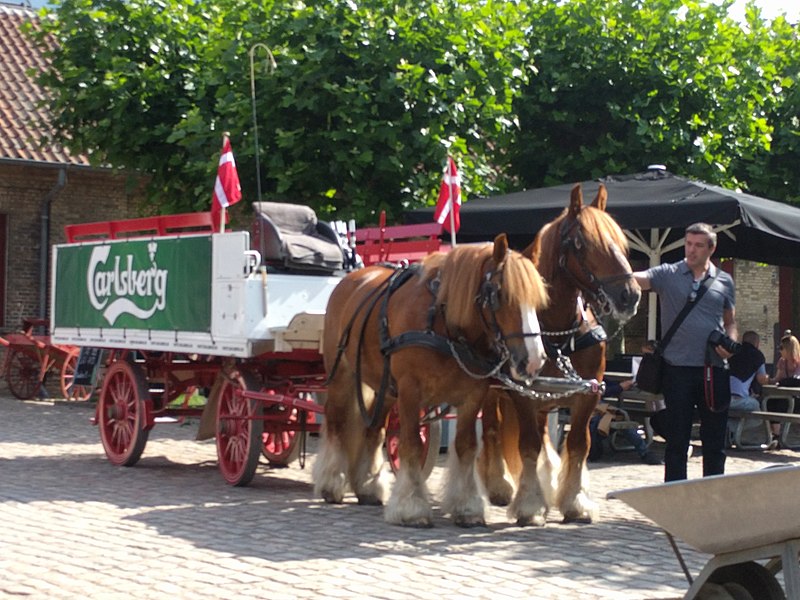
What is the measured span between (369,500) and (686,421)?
2.24 meters

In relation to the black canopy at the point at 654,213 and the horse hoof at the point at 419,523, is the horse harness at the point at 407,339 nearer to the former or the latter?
the horse hoof at the point at 419,523

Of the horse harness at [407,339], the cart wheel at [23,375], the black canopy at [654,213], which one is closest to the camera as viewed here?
the horse harness at [407,339]

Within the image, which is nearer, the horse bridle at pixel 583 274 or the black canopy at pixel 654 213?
the horse bridle at pixel 583 274

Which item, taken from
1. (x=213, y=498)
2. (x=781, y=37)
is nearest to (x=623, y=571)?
(x=213, y=498)

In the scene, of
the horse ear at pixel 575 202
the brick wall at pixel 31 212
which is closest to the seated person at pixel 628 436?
the horse ear at pixel 575 202

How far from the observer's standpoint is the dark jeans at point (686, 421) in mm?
8344

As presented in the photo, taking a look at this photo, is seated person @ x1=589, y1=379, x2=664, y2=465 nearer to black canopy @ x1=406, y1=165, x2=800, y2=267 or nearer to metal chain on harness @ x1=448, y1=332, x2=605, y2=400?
black canopy @ x1=406, y1=165, x2=800, y2=267

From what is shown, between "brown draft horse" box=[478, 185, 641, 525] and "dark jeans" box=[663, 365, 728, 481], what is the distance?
453mm

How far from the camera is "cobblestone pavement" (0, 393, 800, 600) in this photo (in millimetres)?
6430

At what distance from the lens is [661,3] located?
1881 cm

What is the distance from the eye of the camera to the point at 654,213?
12133 mm

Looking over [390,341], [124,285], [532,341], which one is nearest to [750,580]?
[532,341]

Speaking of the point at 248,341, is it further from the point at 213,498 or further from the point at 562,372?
the point at 562,372

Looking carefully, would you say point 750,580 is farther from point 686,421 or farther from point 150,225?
point 150,225
